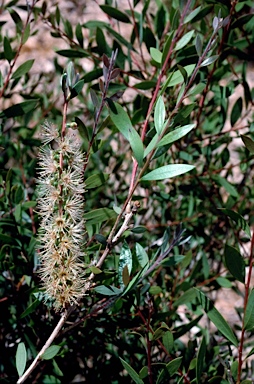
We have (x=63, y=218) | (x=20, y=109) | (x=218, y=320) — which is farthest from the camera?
(x=20, y=109)

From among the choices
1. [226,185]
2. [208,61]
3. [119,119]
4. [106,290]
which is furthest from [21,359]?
[226,185]

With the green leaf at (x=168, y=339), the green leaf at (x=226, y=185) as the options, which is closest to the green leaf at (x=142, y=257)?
the green leaf at (x=168, y=339)

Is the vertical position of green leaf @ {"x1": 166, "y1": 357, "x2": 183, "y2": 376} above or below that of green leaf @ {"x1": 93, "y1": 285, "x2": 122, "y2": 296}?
below

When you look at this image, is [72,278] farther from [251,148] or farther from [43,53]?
[43,53]

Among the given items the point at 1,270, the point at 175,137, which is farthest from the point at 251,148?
the point at 1,270

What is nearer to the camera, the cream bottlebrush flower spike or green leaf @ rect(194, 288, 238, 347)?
the cream bottlebrush flower spike

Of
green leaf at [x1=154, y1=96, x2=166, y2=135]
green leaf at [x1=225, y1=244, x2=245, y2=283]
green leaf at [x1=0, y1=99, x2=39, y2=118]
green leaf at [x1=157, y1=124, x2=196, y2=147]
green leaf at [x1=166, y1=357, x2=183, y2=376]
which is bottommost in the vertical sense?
green leaf at [x1=166, y1=357, x2=183, y2=376]

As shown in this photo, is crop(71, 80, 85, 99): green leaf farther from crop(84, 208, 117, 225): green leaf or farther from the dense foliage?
crop(84, 208, 117, 225): green leaf

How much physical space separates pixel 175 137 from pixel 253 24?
689mm

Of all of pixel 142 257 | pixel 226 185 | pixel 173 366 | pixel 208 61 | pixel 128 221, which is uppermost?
pixel 208 61

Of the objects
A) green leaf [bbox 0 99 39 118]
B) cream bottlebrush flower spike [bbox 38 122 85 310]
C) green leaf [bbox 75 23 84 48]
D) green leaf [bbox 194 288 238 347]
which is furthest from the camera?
green leaf [bbox 75 23 84 48]

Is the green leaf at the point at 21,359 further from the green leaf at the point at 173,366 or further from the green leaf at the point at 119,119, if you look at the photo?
the green leaf at the point at 119,119

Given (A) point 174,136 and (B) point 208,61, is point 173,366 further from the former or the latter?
(B) point 208,61

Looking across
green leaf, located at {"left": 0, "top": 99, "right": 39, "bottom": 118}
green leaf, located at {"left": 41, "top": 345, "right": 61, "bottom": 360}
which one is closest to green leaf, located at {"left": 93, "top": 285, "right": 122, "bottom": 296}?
green leaf, located at {"left": 41, "top": 345, "right": 61, "bottom": 360}
